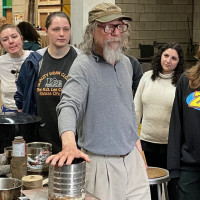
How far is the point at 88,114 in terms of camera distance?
7.95ft

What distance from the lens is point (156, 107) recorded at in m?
4.14

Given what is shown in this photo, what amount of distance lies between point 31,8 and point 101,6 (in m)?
8.61

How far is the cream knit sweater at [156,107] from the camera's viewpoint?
162 inches

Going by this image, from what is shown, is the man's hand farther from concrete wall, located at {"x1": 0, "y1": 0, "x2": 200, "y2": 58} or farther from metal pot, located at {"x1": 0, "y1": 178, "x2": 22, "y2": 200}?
concrete wall, located at {"x1": 0, "y1": 0, "x2": 200, "y2": 58}

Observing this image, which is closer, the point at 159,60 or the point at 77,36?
the point at 159,60

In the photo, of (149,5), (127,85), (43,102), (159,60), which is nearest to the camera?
(127,85)

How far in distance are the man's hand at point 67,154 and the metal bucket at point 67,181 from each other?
0.03 metres

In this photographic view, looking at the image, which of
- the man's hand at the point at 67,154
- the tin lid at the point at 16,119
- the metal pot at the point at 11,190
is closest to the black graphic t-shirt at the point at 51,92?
the tin lid at the point at 16,119

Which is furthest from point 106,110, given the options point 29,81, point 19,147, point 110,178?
point 29,81

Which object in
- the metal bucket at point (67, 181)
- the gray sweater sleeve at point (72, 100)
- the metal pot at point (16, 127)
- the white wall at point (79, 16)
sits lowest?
the metal bucket at point (67, 181)

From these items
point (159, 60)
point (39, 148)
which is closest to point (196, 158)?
point (39, 148)

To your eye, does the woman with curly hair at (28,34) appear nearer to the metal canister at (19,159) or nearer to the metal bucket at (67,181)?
the metal canister at (19,159)

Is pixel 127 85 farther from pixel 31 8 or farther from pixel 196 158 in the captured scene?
pixel 31 8

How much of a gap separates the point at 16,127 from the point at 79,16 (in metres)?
3.65
